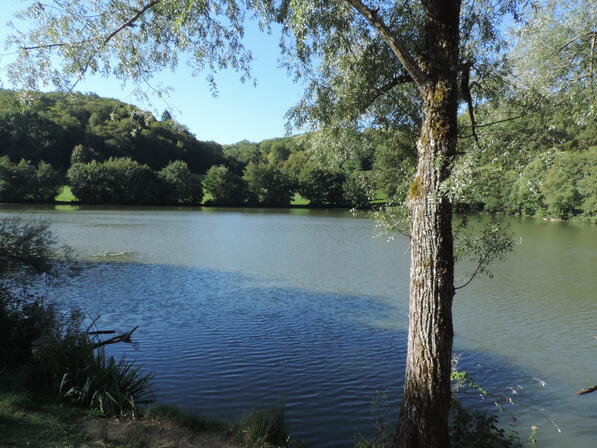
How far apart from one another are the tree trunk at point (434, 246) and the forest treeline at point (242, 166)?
50 centimetres

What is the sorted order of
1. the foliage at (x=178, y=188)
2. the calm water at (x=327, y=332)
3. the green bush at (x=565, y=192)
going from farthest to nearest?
the foliage at (x=178, y=188)
the green bush at (x=565, y=192)
the calm water at (x=327, y=332)

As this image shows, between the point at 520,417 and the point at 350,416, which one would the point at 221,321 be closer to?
the point at 350,416

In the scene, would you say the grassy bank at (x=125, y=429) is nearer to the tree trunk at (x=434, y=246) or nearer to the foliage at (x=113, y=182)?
the tree trunk at (x=434, y=246)

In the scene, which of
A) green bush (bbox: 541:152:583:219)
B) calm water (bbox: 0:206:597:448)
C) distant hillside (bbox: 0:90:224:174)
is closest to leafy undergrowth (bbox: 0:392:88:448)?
calm water (bbox: 0:206:597:448)

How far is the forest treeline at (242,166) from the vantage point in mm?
4738

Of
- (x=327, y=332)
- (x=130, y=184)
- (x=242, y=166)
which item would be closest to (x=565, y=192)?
(x=327, y=332)

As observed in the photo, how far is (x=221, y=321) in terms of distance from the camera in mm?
12414

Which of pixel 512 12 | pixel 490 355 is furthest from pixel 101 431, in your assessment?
pixel 490 355

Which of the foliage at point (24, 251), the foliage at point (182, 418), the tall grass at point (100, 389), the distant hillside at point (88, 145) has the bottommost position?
the foliage at point (182, 418)

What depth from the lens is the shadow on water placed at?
7.55 metres

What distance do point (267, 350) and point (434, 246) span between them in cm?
641

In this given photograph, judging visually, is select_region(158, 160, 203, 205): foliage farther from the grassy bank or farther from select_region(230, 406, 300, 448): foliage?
select_region(230, 406, 300, 448): foliage

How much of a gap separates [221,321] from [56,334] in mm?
5806

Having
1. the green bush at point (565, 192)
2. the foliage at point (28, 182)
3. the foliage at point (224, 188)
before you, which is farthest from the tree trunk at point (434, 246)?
the foliage at point (224, 188)
